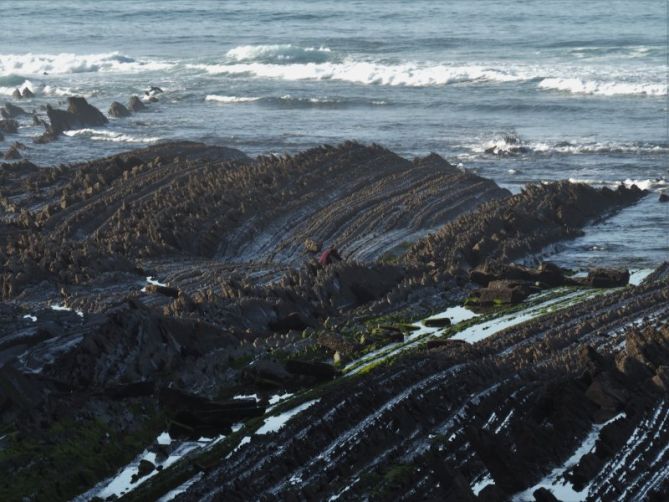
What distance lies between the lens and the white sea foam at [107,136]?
4653 centimetres

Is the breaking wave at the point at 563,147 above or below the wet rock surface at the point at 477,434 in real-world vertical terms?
below

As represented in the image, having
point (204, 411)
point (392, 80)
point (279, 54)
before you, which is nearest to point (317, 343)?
point (204, 411)

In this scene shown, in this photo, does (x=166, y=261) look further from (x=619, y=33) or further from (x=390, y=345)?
(x=619, y=33)

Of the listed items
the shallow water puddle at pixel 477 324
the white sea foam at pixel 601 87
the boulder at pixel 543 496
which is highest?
the boulder at pixel 543 496

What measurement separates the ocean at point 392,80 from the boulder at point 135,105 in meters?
0.74

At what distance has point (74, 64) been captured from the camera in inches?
2889

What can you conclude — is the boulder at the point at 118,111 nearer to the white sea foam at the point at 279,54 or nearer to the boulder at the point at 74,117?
the boulder at the point at 74,117

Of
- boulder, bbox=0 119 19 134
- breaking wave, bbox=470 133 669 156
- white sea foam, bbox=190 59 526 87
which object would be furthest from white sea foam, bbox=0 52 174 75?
breaking wave, bbox=470 133 669 156

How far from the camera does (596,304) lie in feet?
73.7

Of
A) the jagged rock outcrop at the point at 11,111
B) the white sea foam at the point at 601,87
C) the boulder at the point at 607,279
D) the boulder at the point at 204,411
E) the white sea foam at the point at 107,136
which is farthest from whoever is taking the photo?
the white sea foam at the point at 601,87

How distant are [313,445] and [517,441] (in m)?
2.48

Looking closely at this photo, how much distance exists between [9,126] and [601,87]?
24818 mm

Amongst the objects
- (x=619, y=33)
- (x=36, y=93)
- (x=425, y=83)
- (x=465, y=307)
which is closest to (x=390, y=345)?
(x=465, y=307)

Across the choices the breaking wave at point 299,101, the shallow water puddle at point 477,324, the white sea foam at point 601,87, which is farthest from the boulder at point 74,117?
the shallow water puddle at point 477,324
